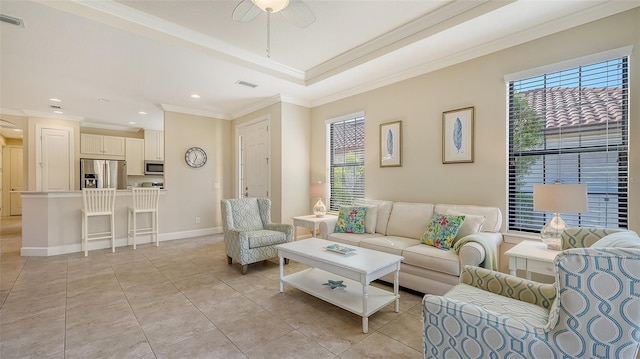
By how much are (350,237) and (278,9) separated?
253 centimetres

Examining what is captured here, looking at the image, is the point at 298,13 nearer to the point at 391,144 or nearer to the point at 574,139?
the point at 391,144

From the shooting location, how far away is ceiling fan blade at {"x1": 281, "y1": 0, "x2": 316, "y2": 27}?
2.17 metres

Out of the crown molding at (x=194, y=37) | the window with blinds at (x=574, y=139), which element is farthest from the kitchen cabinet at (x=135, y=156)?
the window with blinds at (x=574, y=139)

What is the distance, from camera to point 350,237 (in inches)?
137

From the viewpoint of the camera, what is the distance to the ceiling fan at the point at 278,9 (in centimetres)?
206

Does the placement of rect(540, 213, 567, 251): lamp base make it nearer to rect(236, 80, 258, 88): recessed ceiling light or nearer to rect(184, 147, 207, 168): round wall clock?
rect(236, 80, 258, 88): recessed ceiling light

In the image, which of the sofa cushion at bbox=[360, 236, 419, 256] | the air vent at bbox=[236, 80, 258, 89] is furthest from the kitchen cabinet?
the sofa cushion at bbox=[360, 236, 419, 256]

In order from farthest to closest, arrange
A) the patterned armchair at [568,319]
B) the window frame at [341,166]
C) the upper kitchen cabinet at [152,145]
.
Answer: the upper kitchen cabinet at [152,145], the window frame at [341,166], the patterned armchair at [568,319]

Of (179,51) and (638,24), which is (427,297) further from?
(179,51)

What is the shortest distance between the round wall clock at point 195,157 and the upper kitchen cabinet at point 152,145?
269 cm

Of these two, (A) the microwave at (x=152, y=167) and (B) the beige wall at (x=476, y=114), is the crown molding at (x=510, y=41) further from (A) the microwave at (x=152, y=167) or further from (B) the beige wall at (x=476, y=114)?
(A) the microwave at (x=152, y=167)

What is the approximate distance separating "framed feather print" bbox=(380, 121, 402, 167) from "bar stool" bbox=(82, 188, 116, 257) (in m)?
4.32

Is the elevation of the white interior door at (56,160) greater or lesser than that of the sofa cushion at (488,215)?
greater

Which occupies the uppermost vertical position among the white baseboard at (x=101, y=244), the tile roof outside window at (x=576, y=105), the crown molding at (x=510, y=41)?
the crown molding at (x=510, y=41)
